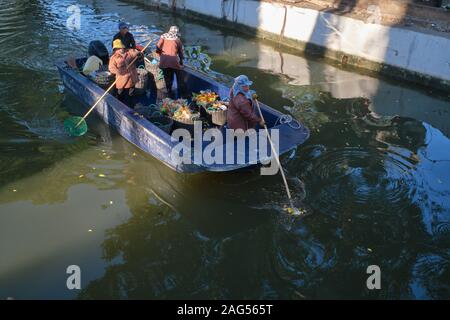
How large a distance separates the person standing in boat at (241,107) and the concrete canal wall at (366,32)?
265 inches

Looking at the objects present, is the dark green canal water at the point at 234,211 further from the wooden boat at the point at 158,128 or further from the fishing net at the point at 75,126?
the wooden boat at the point at 158,128

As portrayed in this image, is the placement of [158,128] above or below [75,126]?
above

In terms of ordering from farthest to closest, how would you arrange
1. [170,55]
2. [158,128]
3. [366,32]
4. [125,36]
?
[366,32], [125,36], [170,55], [158,128]

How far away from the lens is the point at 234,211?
7289 mm

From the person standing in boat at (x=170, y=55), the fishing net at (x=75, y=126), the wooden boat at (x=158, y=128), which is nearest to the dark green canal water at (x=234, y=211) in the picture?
the fishing net at (x=75, y=126)

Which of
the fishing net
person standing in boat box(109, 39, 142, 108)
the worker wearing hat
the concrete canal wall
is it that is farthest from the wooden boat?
the concrete canal wall

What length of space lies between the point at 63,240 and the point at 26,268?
2.21 feet

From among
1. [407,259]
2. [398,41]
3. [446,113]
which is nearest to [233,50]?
[398,41]

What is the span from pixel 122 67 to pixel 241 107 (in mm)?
3016

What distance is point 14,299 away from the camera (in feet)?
18.5

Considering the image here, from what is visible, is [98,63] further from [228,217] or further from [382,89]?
[382,89]

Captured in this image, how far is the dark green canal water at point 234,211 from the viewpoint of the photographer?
19.6 ft

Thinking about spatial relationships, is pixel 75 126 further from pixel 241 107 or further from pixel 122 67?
pixel 241 107

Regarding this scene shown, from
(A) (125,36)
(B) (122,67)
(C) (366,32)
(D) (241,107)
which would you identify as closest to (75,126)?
(B) (122,67)
